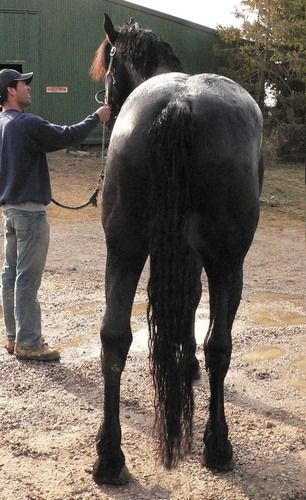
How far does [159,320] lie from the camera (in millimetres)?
2592

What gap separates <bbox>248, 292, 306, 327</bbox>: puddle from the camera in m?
5.10

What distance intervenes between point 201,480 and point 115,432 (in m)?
0.46

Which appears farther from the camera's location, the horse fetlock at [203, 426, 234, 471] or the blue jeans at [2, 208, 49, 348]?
the blue jeans at [2, 208, 49, 348]

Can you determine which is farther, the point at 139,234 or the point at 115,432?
the point at 115,432

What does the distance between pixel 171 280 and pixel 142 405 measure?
50.5 inches

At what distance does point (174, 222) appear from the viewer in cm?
252

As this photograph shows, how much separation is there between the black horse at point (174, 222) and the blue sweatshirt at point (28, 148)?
1.21 meters

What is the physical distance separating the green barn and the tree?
94.2 inches

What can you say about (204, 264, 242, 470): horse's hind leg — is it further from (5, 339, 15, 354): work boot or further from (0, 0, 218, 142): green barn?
(0, 0, 218, 142): green barn

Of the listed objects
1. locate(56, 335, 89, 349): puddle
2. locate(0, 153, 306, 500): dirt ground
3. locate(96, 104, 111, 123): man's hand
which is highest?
locate(96, 104, 111, 123): man's hand

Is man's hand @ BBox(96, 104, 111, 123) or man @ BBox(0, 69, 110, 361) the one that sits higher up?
man's hand @ BBox(96, 104, 111, 123)

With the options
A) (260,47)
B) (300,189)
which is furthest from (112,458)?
(260,47)

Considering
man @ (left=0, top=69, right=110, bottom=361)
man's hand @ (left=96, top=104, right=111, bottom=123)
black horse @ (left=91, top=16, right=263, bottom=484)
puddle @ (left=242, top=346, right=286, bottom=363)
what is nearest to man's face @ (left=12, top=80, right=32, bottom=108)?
man @ (left=0, top=69, right=110, bottom=361)

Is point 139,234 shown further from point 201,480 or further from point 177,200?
point 201,480
